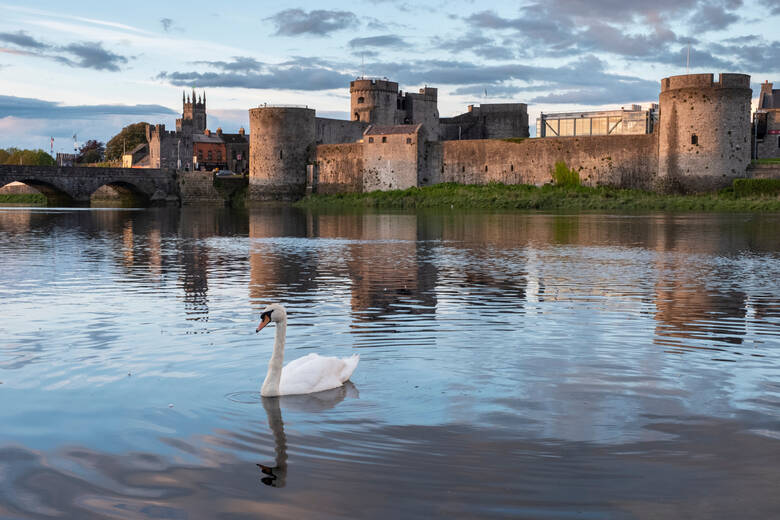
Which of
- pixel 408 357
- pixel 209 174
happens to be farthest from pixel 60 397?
pixel 209 174

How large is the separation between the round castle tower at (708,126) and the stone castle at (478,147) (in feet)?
0.18

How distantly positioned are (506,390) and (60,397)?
11.9 ft

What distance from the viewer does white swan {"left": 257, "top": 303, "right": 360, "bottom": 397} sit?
7.15 meters

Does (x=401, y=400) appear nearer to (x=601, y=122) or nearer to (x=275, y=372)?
(x=275, y=372)

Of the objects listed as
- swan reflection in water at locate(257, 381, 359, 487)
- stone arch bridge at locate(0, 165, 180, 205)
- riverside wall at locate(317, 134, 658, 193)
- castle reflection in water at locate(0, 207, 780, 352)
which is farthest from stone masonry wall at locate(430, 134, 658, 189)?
swan reflection in water at locate(257, 381, 359, 487)

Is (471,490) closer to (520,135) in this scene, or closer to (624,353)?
(624,353)

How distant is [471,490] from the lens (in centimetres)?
504

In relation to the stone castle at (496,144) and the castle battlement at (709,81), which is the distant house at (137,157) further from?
the castle battlement at (709,81)

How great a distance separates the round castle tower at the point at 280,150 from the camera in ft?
225

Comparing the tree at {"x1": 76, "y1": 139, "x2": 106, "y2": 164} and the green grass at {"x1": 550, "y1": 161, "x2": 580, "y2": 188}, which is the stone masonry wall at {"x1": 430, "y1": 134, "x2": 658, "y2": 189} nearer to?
the green grass at {"x1": 550, "y1": 161, "x2": 580, "y2": 188}

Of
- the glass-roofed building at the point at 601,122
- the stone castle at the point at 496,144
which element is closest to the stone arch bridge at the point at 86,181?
the stone castle at the point at 496,144

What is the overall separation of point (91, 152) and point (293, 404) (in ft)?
438

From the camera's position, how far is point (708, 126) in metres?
Answer: 48.5

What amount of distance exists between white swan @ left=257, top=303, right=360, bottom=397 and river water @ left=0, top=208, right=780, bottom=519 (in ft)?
0.46
